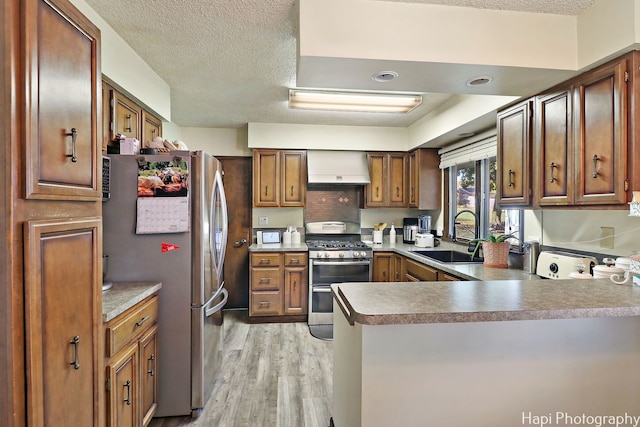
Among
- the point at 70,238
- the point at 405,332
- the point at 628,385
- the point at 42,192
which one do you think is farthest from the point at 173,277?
the point at 628,385

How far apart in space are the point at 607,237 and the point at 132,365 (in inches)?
107

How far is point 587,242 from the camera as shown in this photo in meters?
2.05

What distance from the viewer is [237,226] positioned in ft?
14.5

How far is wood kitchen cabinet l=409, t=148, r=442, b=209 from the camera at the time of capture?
13.3ft

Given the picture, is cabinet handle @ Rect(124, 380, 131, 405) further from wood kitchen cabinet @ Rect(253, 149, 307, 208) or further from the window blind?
the window blind

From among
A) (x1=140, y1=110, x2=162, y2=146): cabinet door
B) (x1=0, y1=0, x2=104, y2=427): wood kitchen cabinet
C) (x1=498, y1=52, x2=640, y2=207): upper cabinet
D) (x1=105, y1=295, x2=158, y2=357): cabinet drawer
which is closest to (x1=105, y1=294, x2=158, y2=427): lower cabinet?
(x1=105, y1=295, x2=158, y2=357): cabinet drawer

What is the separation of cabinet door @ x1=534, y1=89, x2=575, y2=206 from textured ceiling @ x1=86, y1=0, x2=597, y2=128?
18.5 inches

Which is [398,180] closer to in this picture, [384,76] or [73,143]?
[384,76]

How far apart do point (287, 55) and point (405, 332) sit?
1.90m

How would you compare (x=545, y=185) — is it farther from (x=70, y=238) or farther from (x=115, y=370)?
(x=115, y=370)

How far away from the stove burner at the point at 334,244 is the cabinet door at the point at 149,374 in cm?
214

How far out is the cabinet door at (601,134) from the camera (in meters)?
1.55

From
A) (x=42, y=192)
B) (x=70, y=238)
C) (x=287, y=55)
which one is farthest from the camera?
(x=287, y=55)

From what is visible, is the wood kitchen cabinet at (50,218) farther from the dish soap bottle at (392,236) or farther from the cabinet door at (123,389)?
the dish soap bottle at (392,236)
